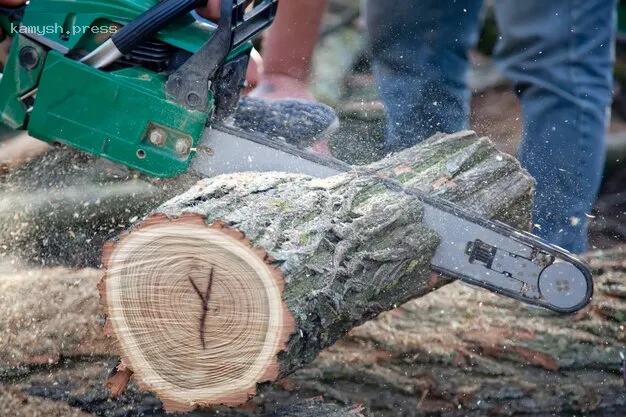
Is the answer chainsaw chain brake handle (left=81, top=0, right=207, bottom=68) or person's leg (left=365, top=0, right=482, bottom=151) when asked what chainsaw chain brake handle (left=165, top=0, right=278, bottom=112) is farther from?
person's leg (left=365, top=0, right=482, bottom=151)

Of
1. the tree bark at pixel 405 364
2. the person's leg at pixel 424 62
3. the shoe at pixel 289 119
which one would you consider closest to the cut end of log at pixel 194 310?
the tree bark at pixel 405 364

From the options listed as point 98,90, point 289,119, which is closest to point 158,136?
point 98,90

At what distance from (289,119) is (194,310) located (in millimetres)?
1081

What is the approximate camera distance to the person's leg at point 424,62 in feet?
10.4

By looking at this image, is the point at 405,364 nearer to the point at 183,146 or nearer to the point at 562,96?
the point at 183,146

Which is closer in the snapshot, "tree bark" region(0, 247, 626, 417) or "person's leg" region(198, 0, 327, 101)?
"tree bark" region(0, 247, 626, 417)

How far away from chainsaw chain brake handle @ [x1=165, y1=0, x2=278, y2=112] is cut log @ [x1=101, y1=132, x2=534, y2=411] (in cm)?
34

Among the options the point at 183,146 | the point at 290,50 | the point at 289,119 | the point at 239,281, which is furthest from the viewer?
the point at 290,50

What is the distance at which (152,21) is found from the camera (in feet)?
7.15

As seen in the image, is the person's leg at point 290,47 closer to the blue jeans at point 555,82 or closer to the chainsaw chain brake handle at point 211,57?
the blue jeans at point 555,82

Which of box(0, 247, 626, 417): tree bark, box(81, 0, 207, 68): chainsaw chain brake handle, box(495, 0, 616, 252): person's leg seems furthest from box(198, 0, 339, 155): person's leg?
box(0, 247, 626, 417): tree bark

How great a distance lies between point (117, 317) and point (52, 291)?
81cm

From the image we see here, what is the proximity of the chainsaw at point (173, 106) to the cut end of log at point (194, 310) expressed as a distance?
0.62 m

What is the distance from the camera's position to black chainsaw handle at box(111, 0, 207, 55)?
218 cm
